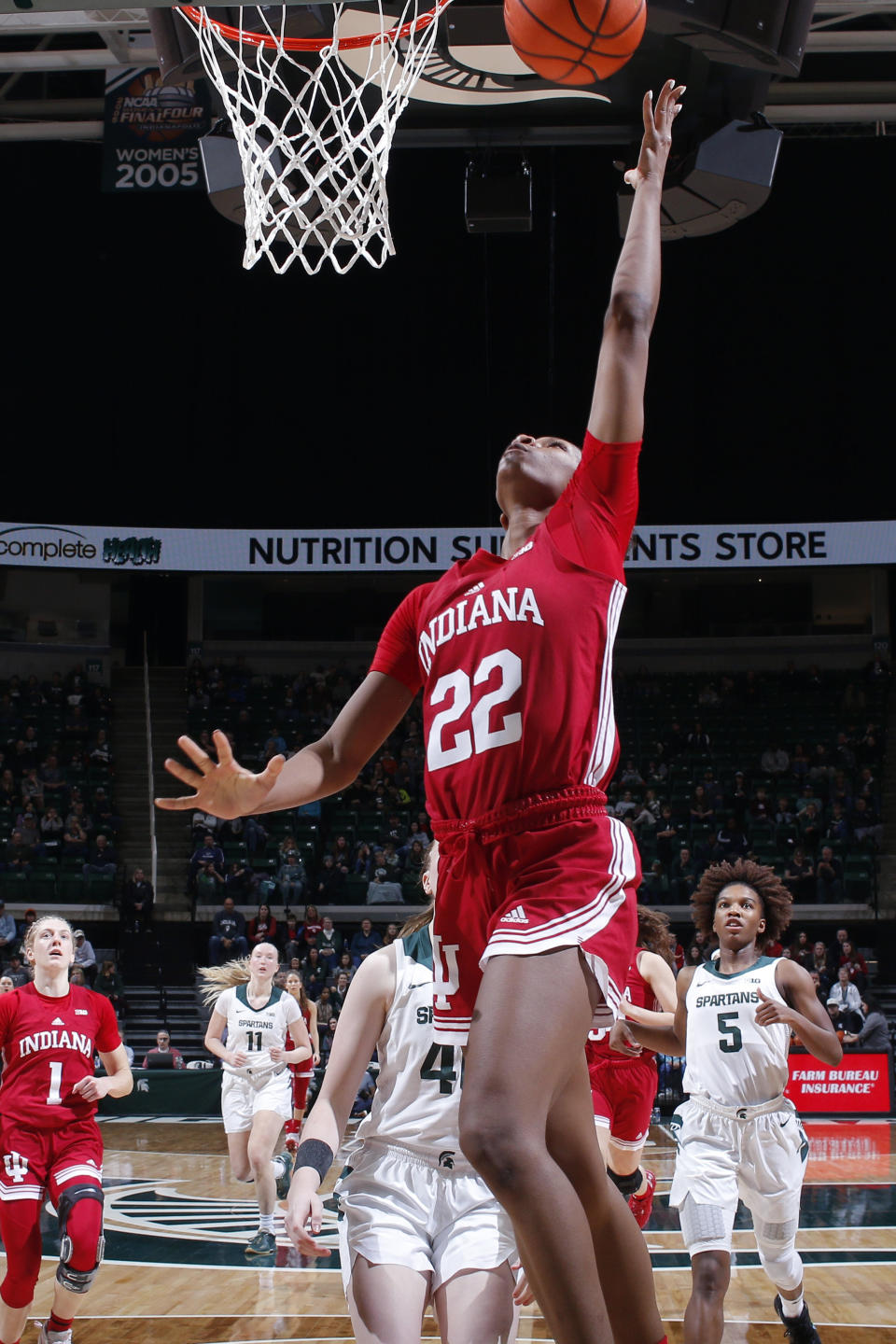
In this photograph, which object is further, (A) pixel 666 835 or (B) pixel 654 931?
(A) pixel 666 835

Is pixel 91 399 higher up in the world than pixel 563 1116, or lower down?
higher up

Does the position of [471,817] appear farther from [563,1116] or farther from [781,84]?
[781,84]

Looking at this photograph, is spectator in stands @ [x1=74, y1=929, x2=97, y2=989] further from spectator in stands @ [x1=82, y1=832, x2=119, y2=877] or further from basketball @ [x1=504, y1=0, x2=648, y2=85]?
basketball @ [x1=504, y1=0, x2=648, y2=85]

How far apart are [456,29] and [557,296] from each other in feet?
45.4

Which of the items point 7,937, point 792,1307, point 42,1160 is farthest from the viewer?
point 7,937

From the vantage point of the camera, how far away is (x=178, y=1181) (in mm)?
11383

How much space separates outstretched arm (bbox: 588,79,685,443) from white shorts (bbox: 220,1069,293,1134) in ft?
26.0

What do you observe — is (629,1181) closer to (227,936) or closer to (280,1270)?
(280,1270)

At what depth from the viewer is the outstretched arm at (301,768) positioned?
2.78 m

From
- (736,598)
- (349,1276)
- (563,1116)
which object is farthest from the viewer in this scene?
(736,598)

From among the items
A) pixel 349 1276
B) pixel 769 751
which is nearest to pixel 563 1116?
pixel 349 1276

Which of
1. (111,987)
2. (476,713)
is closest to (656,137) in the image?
Answer: (476,713)

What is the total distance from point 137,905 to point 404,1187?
648 inches

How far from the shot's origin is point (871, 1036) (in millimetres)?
15688
